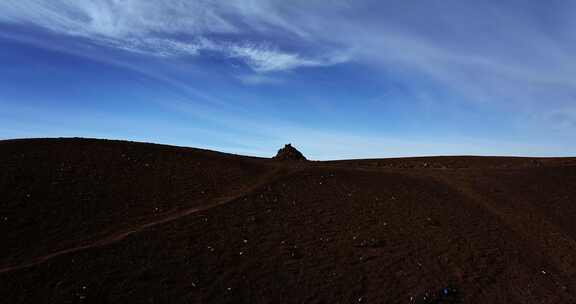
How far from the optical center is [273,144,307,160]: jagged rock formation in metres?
24.9

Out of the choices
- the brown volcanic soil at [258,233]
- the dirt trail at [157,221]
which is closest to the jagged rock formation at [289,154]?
the brown volcanic soil at [258,233]

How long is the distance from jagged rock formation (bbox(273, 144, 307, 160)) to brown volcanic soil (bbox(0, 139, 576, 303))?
22.1 ft

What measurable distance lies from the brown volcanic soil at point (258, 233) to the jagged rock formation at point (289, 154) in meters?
6.75

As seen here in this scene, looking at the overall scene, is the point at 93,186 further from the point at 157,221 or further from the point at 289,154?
Result: the point at 289,154

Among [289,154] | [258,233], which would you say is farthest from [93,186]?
[289,154]

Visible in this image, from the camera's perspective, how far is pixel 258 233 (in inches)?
440

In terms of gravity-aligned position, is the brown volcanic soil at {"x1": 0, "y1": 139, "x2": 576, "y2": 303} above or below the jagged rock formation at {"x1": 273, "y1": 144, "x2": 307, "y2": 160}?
below

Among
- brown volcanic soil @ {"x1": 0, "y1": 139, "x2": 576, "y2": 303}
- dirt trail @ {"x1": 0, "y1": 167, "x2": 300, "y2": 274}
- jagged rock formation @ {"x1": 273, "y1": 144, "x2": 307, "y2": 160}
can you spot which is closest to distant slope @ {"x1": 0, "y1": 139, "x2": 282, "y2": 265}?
brown volcanic soil @ {"x1": 0, "y1": 139, "x2": 576, "y2": 303}

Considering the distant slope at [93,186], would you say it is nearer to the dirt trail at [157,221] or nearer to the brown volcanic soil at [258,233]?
the brown volcanic soil at [258,233]

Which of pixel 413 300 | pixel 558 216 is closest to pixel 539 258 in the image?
pixel 558 216

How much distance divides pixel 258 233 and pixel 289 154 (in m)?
14.0

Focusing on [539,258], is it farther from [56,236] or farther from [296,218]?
[56,236]

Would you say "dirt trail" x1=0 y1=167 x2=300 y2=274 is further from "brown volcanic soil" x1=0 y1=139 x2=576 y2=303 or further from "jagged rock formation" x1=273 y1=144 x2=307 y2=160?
"jagged rock formation" x1=273 y1=144 x2=307 y2=160

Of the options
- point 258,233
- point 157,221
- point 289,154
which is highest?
point 289,154
